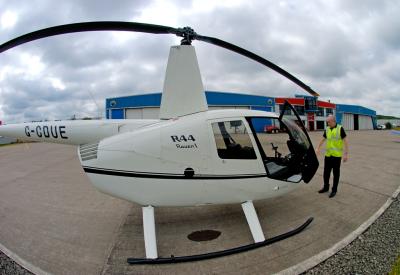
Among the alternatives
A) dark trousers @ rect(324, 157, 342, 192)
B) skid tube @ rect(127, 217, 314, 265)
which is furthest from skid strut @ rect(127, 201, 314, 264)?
dark trousers @ rect(324, 157, 342, 192)

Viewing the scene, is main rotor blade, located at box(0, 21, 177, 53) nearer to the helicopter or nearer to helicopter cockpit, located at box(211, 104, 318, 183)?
the helicopter

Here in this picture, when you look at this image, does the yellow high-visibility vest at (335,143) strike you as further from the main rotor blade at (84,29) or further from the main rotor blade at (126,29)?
the main rotor blade at (84,29)

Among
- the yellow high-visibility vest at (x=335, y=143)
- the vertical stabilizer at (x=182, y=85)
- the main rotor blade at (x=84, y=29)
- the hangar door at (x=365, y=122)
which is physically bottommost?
the yellow high-visibility vest at (x=335, y=143)

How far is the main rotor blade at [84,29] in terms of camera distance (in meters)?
3.14

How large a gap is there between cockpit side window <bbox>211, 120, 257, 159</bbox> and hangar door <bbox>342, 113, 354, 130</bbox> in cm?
6578

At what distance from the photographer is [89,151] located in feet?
12.6

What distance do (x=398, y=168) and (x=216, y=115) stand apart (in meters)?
8.16

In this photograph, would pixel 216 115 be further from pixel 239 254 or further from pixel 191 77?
pixel 239 254

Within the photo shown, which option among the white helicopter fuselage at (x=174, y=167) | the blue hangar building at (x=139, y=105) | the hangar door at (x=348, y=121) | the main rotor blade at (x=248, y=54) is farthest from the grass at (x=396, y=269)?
the hangar door at (x=348, y=121)

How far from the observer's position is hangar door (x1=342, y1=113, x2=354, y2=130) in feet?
195

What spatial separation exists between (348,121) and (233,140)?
70533 millimetres

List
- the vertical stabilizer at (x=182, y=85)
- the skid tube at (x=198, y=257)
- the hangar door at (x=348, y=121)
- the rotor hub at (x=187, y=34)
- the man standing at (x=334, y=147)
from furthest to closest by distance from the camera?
the hangar door at (x=348, y=121) → the man standing at (x=334, y=147) → the vertical stabilizer at (x=182, y=85) → the rotor hub at (x=187, y=34) → the skid tube at (x=198, y=257)

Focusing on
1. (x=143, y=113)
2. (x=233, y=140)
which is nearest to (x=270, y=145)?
(x=233, y=140)

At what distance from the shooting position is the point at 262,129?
403cm
